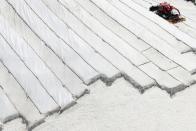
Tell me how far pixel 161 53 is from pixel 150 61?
38 centimetres

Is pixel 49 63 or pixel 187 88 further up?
pixel 49 63

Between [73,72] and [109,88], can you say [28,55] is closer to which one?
[73,72]

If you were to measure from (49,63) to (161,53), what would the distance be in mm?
2351

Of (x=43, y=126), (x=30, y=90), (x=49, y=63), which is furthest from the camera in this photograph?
(x=49, y=63)

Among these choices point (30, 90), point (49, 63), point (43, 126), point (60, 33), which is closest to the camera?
point (43, 126)

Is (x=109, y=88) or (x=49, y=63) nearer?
(x=109, y=88)

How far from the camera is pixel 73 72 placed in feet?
23.3

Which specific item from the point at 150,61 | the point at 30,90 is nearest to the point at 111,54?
the point at 150,61

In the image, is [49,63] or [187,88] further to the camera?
[49,63]

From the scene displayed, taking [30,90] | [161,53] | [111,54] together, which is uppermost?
[30,90]

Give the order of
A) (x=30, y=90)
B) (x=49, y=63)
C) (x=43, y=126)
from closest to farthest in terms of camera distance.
Answer: (x=43, y=126) → (x=30, y=90) → (x=49, y=63)

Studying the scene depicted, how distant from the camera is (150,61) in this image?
748 cm

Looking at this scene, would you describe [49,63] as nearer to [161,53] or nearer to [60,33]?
[60,33]

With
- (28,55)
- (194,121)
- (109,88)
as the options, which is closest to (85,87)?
(109,88)
